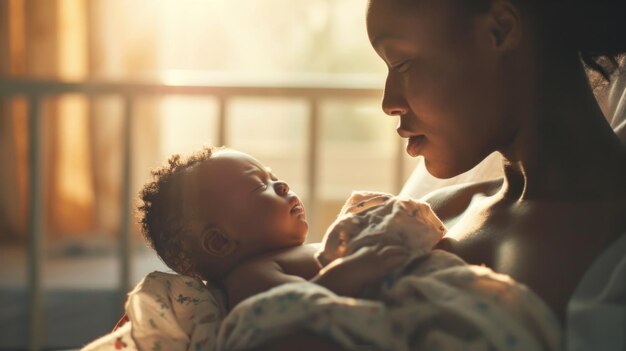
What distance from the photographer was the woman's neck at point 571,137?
0.94 meters

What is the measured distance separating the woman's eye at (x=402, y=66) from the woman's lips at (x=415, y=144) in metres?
0.08

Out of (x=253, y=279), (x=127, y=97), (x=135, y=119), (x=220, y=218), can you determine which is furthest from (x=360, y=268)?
(x=135, y=119)

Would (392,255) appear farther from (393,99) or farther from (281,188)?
(281,188)

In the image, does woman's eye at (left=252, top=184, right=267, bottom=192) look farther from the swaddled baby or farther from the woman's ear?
the woman's ear

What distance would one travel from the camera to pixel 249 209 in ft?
3.69

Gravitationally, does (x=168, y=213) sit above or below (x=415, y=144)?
below

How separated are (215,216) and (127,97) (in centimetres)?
137

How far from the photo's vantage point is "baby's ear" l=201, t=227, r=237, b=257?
1103 mm

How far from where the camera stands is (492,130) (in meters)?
0.97

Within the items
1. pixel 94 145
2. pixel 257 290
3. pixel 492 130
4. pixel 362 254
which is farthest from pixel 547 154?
pixel 94 145

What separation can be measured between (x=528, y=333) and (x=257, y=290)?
322 millimetres

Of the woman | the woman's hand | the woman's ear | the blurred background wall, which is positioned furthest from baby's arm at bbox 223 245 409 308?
the blurred background wall

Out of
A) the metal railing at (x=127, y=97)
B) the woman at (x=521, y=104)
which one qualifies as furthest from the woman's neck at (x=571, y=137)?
the metal railing at (x=127, y=97)

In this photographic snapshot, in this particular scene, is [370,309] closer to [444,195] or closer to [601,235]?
[601,235]
